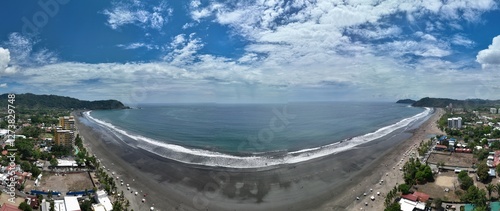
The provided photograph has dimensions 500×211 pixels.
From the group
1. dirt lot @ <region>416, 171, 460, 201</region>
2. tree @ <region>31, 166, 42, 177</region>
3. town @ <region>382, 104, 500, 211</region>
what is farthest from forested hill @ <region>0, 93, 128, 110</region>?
dirt lot @ <region>416, 171, 460, 201</region>

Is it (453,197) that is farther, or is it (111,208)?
(453,197)

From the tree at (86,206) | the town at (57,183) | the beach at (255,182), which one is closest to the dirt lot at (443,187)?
the beach at (255,182)

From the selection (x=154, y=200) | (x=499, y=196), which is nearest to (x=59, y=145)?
(x=154, y=200)

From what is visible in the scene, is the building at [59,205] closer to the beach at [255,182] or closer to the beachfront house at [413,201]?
the beach at [255,182]

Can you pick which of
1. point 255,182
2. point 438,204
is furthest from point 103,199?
point 438,204

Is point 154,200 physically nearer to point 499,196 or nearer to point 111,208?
point 111,208

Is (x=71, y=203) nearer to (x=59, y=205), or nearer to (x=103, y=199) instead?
(x=59, y=205)
